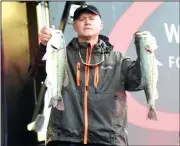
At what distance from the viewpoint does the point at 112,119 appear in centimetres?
215

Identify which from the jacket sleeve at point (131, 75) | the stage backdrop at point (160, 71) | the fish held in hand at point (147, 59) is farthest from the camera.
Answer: the stage backdrop at point (160, 71)

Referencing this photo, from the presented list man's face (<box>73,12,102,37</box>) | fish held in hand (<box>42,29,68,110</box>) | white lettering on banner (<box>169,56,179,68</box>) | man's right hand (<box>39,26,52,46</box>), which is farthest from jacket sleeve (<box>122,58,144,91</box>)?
white lettering on banner (<box>169,56,179,68</box>)

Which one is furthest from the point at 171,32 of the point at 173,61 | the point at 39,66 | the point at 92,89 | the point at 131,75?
the point at 39,66

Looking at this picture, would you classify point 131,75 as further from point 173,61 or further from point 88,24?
point 173,61

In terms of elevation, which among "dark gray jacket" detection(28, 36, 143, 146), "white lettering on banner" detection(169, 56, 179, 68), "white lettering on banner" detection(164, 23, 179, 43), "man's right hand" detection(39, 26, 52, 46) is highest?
"white lettering on banner" detection(164, 23, 179, 43)

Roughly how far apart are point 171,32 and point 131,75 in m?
0.81

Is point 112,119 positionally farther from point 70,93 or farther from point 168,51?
point 168,51

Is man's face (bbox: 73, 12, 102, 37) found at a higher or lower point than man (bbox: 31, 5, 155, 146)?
higher

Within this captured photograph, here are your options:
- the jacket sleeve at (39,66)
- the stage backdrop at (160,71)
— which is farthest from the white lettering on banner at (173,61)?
the jacket sleeve at (39,66)

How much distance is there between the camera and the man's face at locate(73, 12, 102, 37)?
2213mm

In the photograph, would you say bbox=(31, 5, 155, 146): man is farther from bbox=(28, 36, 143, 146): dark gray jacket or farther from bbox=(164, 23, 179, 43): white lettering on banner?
bbox=(164, 23, 179, 43): white lettering on banner

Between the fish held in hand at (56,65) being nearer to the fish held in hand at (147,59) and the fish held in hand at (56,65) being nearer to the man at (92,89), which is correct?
the man at (92,89)

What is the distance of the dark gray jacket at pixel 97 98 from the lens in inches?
83.5

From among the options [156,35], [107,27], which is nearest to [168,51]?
[156,35]
